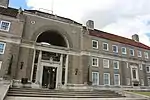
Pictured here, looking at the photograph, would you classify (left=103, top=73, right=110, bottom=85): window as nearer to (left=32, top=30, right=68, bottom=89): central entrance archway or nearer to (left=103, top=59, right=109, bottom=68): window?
(left=103, top=59, right=109, bottom=68): window

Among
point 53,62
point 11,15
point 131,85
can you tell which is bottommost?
point 131,85

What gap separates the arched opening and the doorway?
Result: 505 cm

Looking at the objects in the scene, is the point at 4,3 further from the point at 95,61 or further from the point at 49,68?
the point at 95,61

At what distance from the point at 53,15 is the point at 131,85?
66.6 ft

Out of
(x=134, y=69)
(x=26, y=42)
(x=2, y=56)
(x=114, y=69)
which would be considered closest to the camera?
(x=2, y=56)

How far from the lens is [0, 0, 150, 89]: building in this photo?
19.6 m

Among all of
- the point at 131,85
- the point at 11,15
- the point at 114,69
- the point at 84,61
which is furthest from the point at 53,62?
the point at 131,85

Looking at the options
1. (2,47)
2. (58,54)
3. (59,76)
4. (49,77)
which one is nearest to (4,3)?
(2,47)

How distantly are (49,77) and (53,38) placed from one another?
26.4 ft

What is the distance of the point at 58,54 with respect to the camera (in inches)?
930

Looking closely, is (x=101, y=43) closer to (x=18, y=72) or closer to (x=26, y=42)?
(x=26, y=42)

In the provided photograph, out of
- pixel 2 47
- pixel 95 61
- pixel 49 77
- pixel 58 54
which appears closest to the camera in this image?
pixel 2 47

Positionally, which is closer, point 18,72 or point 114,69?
point 18,72

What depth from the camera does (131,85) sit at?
28.0 meters
